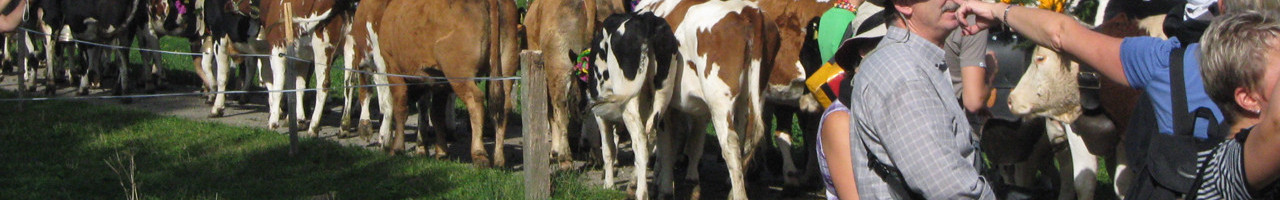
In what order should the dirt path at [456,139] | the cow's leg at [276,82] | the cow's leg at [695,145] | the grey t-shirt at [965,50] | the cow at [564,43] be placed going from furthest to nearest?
the cow's leg at [276,82], the cow at [564,43], the dirt path at [456,139], the cow's leg at [695,145], the grey t-shirt at [965,50]

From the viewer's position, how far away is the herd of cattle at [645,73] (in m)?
7.20

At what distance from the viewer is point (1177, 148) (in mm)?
3434

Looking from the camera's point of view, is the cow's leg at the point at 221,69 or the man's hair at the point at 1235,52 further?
the cow's leg at the point at 221,69

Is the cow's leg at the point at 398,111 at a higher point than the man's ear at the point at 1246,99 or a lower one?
lower

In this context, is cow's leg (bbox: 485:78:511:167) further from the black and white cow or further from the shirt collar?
the shirt collar

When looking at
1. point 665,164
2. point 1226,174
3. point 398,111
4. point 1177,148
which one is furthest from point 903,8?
point 398,111

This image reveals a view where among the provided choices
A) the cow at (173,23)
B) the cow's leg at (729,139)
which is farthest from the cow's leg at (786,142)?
the cow at (173,23)

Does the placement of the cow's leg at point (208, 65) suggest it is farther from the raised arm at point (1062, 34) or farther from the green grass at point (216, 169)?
the raised arm at point (1062, 34)

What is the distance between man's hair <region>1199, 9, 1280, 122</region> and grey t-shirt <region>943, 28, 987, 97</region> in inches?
106

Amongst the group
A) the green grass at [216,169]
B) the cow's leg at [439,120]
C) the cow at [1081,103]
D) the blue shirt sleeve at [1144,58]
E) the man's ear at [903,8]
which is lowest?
the green grass at [216,169]

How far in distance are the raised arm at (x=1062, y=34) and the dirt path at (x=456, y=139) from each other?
495 cm

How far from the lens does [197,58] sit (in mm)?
15547

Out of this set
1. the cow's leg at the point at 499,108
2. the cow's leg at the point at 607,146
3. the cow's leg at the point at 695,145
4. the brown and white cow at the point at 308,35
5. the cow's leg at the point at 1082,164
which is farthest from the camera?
the brown and white cow at the point at 308,35

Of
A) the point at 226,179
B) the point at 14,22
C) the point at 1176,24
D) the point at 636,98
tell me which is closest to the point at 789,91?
the point at 636,98
